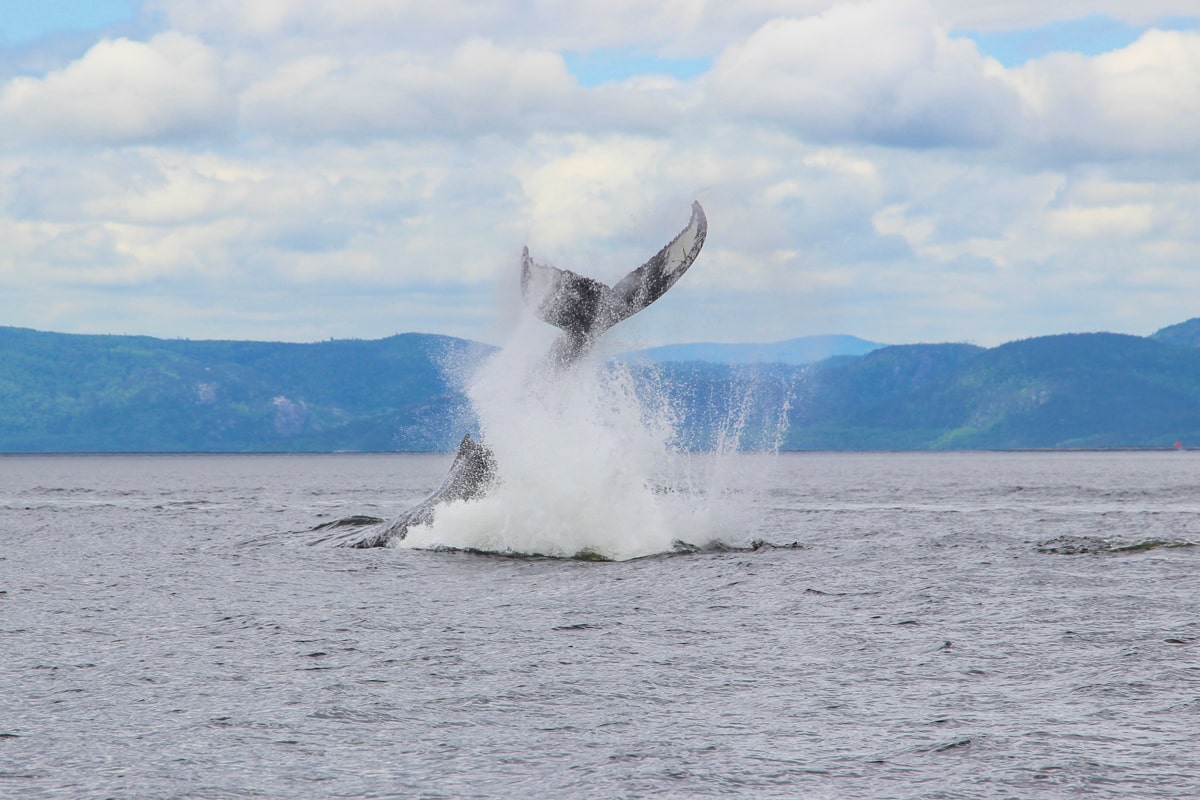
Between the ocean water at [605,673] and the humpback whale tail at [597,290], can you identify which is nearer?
the ocean water at [605,673]

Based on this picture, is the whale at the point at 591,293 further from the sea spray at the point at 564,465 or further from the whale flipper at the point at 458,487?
the whale flipper at the point at 458,487

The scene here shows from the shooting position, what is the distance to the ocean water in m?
8.06

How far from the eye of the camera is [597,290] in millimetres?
17297

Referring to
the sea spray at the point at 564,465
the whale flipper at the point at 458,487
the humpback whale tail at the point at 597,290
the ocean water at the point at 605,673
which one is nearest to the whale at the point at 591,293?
the humpback whale tail at the point at 597,290

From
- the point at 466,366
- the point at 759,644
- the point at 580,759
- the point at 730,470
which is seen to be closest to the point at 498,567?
the point at 466,366

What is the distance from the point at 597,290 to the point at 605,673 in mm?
7052

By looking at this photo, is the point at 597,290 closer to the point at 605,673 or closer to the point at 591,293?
the point at 591,293

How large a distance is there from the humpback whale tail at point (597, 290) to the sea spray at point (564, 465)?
2.13 metres

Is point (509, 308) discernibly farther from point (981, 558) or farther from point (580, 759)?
point (580, 759)

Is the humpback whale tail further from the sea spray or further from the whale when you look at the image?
the sea spray

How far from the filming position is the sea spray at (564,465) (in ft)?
66.8

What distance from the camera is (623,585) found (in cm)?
1714

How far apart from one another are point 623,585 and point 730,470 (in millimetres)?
59048

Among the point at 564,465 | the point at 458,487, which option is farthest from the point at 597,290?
the point at 458,487
